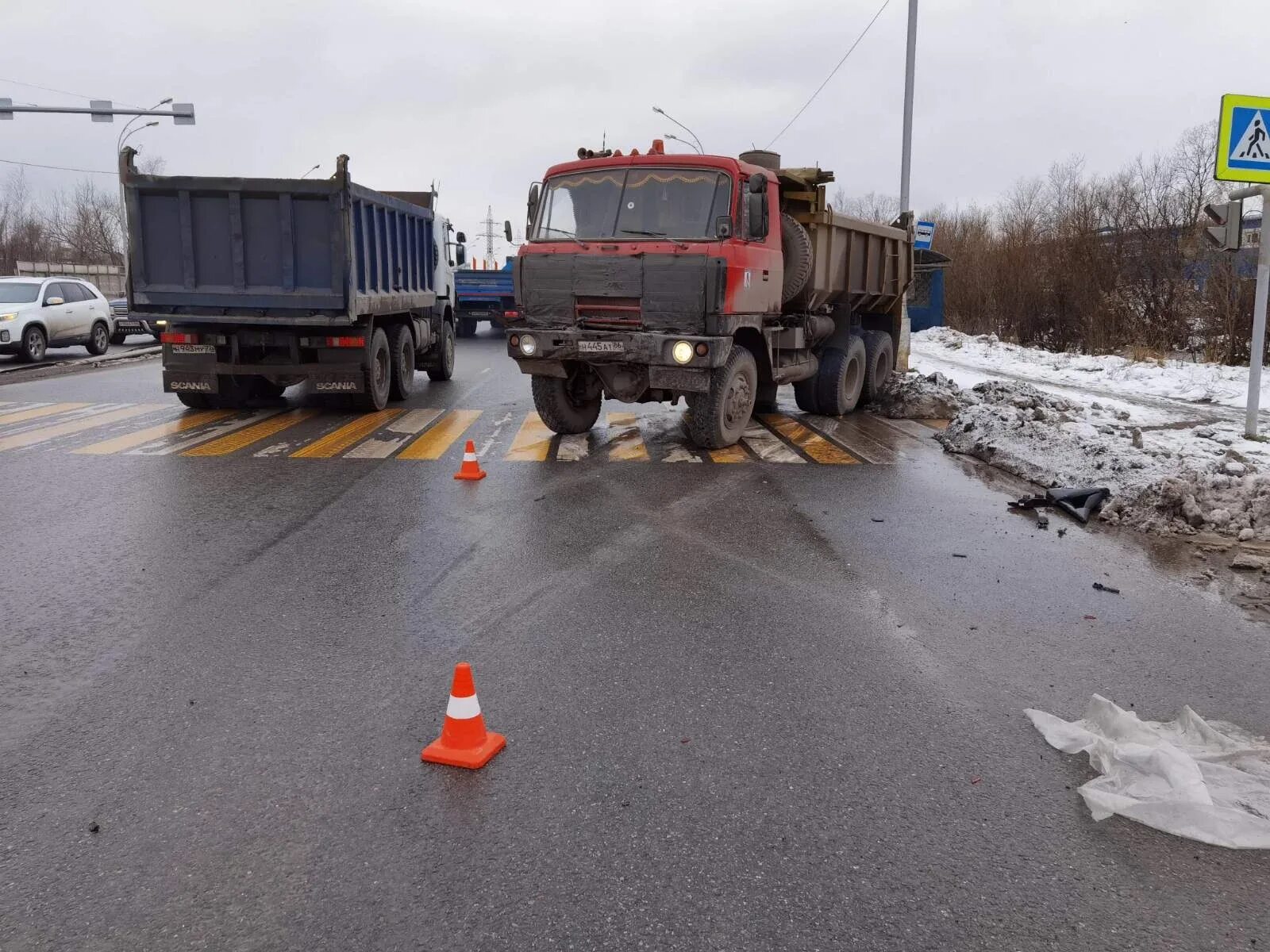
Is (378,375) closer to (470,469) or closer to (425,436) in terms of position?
(425,436)

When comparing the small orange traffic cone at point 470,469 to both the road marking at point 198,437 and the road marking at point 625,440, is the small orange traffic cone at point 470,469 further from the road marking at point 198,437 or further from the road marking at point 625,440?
the road marking at point 198,437

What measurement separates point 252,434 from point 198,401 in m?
2.45

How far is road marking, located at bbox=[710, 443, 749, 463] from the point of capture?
10352 millimetres

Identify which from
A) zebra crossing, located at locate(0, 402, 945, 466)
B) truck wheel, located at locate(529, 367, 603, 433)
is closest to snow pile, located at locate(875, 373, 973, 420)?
zebra crossing, located at locate(0, 402, 945, 466)

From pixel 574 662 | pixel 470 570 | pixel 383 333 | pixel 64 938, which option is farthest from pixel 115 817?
pixel 383 333

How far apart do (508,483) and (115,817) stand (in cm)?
579

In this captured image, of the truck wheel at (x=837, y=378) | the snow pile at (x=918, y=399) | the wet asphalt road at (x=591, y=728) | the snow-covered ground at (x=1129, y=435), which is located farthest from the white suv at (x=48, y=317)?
the snow-covered ground at (x=1129, y=435)

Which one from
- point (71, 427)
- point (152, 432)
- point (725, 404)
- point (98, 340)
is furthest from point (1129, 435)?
point (98, 340)

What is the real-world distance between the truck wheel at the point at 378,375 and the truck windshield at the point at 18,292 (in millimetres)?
11229

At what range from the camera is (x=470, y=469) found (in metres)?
9.06

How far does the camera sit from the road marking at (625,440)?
34.2 ft

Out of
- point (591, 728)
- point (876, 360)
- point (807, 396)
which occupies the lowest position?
point (591, 728)

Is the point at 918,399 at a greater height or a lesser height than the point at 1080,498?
greater

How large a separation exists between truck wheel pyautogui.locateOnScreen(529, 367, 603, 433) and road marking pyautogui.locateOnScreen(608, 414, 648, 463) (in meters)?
0.43
